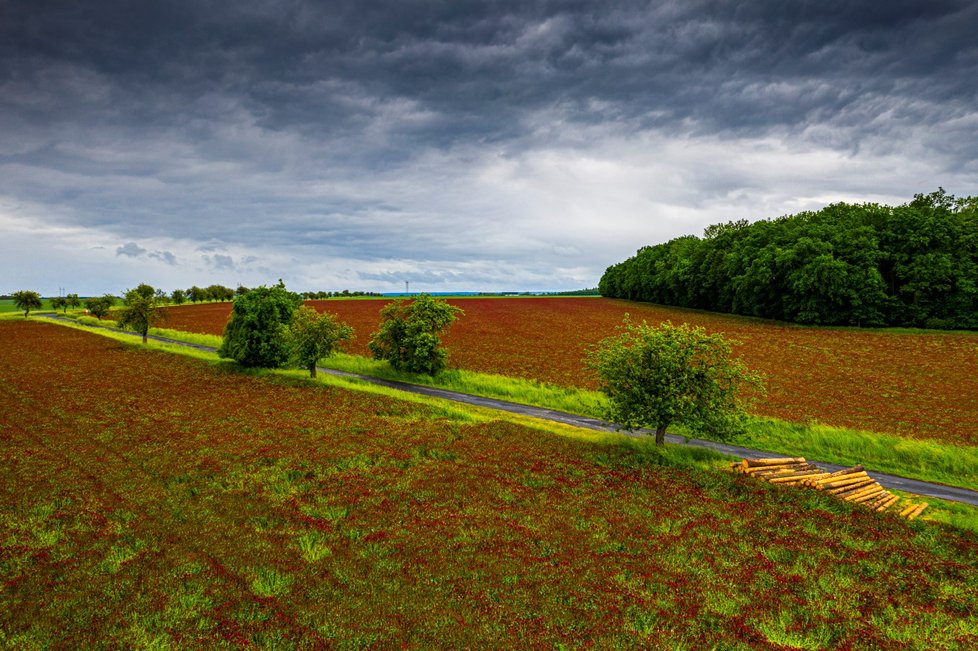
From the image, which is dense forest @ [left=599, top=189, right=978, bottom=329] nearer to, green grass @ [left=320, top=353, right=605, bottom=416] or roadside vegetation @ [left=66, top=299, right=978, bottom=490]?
roadside vegetation @ [left=66, top=299, right=978, bottom=490]

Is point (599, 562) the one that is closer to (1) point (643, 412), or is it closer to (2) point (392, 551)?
(2) point (392, 551)

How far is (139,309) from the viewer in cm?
6938

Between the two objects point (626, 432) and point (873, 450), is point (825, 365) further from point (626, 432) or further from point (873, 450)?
point (626, 432)

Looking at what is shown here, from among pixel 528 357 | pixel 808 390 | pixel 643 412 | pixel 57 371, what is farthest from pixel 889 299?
pixel 57 371

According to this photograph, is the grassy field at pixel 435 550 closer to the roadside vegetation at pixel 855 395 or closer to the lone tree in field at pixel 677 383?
the lone tree in field at pixel 677 383

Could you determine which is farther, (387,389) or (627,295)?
(627,295)

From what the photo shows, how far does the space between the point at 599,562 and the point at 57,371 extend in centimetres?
5698

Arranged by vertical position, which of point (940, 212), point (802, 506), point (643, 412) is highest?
point (940, 212)

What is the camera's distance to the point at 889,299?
3236 inches

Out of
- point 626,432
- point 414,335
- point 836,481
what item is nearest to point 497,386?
point 414,335

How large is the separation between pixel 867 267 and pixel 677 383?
82820 millimetres

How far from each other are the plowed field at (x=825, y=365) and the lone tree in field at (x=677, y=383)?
13179mm

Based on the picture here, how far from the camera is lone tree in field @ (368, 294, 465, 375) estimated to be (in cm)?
4984

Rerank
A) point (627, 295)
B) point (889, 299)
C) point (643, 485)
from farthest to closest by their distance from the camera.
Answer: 1. point (627, 295)
2. point (889, 299)
3. point (643, 485)
